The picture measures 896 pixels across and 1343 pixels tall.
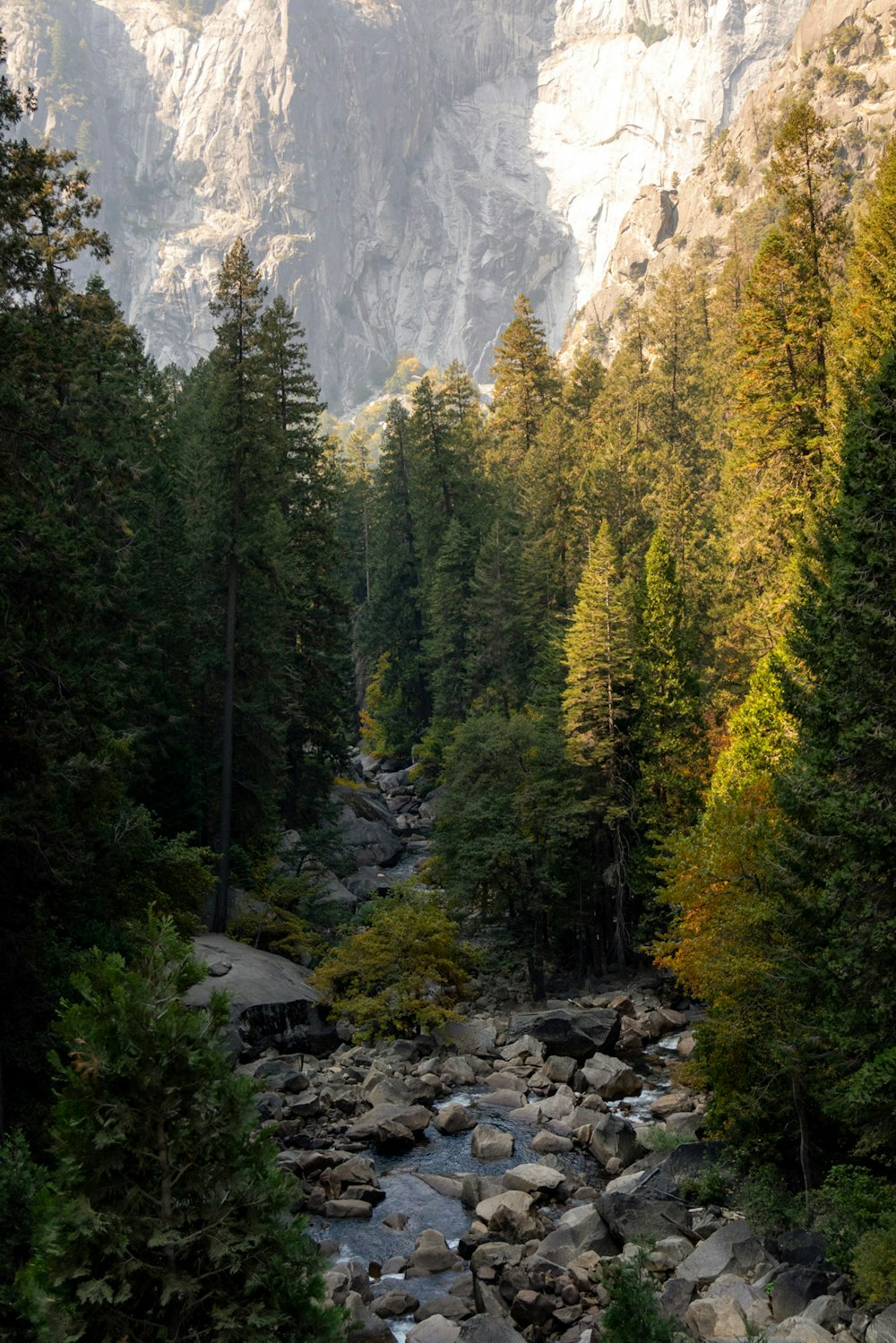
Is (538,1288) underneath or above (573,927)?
underneath

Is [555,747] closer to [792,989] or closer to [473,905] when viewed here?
[473,905]

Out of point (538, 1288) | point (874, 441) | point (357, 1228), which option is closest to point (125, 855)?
point (357, 1228)

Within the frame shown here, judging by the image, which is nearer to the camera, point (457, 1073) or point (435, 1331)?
point (435, 1331)

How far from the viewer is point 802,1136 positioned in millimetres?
17266

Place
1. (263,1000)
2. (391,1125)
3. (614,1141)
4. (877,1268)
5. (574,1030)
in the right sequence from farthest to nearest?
(574,1030) < (263,1000) < (391,1125) < (614,1141) < (877,1268)

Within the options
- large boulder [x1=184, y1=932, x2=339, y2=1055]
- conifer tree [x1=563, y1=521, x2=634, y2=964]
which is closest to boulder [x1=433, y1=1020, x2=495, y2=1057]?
large boulder [x1=184, y1=932, x2=339, y2=1055]

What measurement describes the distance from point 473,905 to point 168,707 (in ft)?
37.8

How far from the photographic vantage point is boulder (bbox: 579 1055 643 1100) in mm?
24750

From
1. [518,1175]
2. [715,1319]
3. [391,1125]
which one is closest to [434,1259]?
[518,1175]

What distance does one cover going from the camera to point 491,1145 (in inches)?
853

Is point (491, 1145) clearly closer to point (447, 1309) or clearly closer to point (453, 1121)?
point (453, 1121)

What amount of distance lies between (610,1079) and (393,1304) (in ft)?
34.3

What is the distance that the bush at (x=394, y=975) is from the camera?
1093 inches

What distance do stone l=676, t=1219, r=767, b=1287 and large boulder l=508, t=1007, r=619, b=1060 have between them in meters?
10.8
